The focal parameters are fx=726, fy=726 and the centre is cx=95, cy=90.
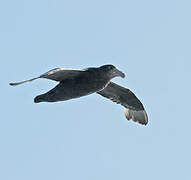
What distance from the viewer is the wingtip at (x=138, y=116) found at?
25734 mm

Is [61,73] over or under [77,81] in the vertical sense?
over

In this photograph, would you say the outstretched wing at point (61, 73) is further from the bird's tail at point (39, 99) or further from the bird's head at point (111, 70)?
the bird's head at point (111, 70)

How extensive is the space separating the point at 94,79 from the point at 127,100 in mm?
3544

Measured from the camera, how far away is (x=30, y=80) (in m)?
19.4

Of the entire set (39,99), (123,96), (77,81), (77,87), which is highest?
(77,81)

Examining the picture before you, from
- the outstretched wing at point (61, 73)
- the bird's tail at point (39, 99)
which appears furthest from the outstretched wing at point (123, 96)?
the bird's tail at point (39, 99)

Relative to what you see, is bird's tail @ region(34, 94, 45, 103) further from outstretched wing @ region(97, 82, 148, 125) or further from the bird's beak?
outstretched wing @ region(97, 82, 148, 125)

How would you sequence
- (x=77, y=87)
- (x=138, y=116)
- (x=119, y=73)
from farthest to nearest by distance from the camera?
(x=138, y=116)
(x=119, y=73)
(x=77, y=87)

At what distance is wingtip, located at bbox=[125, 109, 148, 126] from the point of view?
84.4 ft

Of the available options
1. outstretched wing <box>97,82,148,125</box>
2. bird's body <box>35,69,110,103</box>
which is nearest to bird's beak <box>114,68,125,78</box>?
bird's body <box>35,69,110,103</box>

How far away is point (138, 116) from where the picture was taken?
25.9 metres

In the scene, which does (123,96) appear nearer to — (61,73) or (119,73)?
(119,73)

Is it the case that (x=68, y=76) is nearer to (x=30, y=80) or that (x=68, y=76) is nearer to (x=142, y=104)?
→ (x=30, y=80)

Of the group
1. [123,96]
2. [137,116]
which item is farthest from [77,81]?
[137,116]
